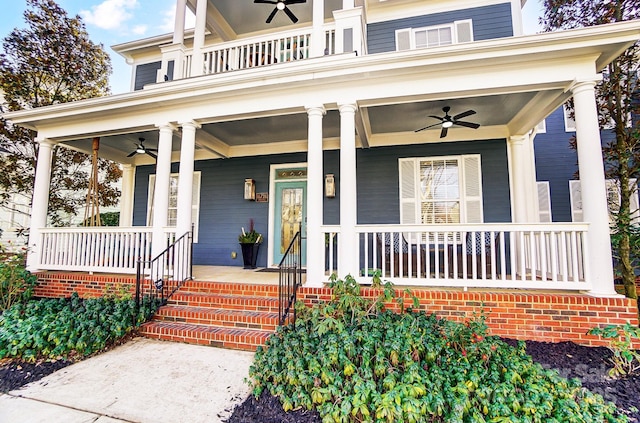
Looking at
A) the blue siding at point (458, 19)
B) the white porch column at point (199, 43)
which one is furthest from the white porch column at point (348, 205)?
the blue siding at point (458, 19)

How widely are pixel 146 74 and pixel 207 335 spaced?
794cm

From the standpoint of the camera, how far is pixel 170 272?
A: 192 inches

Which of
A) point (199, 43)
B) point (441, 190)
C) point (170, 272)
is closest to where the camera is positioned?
point (170, 272)

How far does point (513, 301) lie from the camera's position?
3.67 metres

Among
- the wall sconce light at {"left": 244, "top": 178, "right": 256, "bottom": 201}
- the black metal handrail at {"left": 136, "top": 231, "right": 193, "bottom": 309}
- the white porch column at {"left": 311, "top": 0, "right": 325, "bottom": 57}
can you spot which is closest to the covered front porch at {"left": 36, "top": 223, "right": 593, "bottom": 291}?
the black metal handrail at {"left": 136, "top": 231, "right": 193, "bottom": 309}

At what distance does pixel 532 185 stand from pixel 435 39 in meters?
3.75

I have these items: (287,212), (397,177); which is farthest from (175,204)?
(397,177)

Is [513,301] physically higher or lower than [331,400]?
higher

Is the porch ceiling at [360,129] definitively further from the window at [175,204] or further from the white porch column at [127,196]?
the window at [175,204]

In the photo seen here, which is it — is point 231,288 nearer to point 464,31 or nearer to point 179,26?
point 179,26

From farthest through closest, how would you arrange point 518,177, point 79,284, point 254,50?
point 518,177, point 254,50, point 79,284

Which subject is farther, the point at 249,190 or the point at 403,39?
the point at 249,190

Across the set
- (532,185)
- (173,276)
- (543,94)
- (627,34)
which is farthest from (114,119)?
(532,185)

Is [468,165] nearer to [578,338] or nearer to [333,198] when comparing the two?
[333,198]
